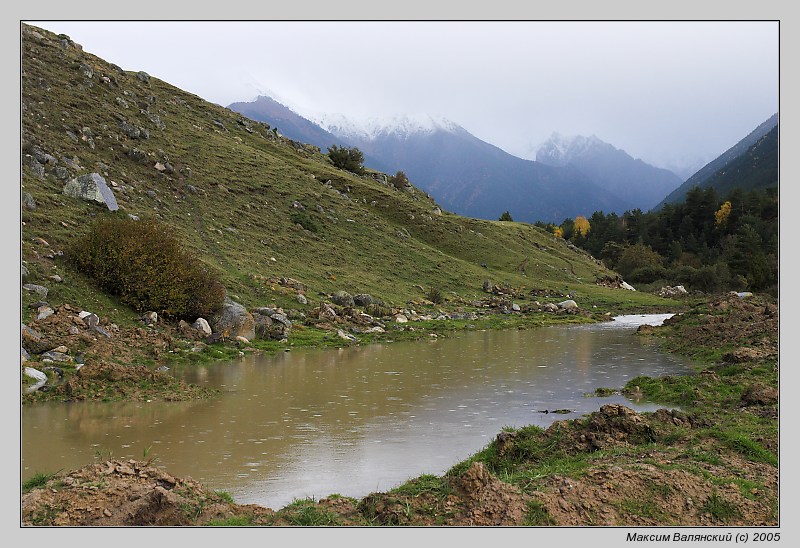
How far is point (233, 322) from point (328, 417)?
13.3 meters

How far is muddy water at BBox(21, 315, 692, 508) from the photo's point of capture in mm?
11953

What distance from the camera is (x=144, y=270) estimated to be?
91.8ft

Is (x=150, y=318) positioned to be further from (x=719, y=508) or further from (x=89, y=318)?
(x=719, y=508)

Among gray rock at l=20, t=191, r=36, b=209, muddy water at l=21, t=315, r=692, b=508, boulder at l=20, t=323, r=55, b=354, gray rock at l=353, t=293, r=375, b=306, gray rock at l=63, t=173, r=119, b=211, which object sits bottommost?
muddy water at l=21, t=315, r=692, b=508

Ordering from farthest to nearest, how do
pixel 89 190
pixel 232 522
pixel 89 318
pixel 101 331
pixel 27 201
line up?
pixel 89 190 < pixel 27 201 < pixel 89 318 < pixel 101 331 < pixel 232 522

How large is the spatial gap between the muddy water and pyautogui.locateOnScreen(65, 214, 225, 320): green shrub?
5.07 metres

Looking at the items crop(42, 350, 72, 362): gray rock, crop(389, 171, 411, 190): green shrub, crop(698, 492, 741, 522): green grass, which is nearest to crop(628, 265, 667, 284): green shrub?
crop(389, 171, 411, 190): green shrub

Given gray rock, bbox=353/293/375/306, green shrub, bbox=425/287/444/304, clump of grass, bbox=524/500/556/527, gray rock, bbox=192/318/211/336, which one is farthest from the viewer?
green shrub, bbox=425/287/444/304

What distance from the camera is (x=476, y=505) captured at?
8680mm

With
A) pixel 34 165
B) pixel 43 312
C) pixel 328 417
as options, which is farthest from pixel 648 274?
pixel 328 417

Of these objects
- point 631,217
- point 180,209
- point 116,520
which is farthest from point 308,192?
point 631,217

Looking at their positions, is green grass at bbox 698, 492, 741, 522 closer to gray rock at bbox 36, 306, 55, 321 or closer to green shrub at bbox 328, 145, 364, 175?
gray rock at bbox 36, 306, 55, 321

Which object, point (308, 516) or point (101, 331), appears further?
point (101, 331)

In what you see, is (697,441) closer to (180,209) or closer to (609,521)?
(609,521)
